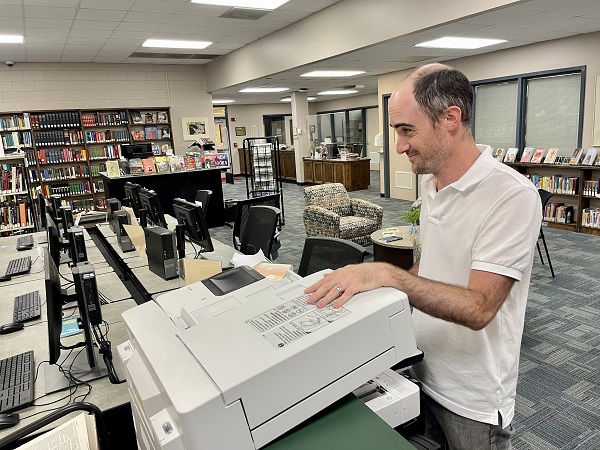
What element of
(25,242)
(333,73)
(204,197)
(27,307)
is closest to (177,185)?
(204,197)

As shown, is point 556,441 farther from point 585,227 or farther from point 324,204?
point 585,227

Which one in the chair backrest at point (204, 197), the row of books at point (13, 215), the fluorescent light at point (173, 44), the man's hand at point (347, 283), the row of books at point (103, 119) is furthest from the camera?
the row of books at point (103, 119)

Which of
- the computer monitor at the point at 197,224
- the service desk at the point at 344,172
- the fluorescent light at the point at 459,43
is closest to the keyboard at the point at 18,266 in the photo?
the computer monitor at the point at 197,224

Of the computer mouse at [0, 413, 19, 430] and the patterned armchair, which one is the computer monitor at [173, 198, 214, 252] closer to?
the computer mouse at [0, 413, 19, 430]

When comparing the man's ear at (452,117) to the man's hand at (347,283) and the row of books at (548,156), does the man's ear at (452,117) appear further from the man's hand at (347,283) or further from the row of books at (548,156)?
the row of books at (548,156)

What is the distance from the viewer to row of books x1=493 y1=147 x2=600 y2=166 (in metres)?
6.04

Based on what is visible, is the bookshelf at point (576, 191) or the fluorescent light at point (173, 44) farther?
the fluorescent light at point (173, 44)

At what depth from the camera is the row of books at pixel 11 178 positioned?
500 centimetres

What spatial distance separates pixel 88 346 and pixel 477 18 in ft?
15.4

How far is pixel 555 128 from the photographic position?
661cm

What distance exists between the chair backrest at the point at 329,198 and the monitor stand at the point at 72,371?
435cm

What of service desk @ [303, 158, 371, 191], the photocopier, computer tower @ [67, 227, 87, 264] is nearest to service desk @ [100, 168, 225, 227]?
service desk @ [303, 158, 371, 191]

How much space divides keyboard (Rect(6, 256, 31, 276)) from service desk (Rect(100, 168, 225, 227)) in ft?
12.2

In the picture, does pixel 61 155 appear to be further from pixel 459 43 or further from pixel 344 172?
pixel 459 43
